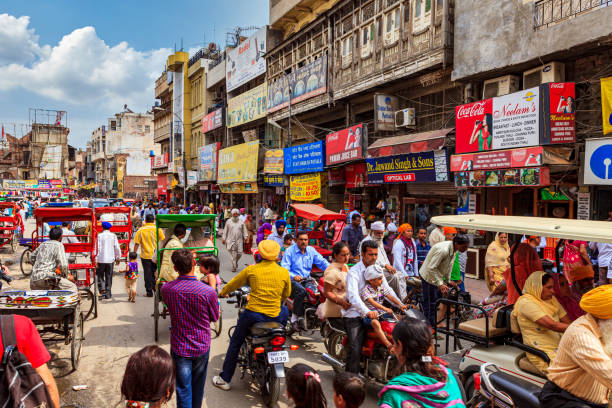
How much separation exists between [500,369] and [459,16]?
11228 mm

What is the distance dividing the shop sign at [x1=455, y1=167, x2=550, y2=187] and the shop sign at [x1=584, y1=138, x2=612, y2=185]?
831 mm

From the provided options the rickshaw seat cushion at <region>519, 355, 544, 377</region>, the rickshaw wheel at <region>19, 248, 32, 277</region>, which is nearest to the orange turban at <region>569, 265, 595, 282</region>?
the rickshaw seat cushion at <region>519, 355, 544, 377</region>

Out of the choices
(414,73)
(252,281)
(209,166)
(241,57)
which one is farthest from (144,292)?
(209,166)

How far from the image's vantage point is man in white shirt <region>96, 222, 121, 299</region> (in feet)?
32.3

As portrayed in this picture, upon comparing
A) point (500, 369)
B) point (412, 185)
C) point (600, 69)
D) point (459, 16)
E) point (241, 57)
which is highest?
point (241, 57)

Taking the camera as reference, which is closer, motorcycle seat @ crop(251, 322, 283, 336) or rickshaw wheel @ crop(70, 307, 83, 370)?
motorcycle seat @ crop(251, 322, 283, 336)

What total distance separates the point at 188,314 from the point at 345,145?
47.7 ft

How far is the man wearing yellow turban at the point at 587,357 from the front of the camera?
9.35 ft

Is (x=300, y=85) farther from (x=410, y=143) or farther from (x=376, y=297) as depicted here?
(x=376, y=297)

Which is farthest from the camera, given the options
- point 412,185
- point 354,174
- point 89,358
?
point 354,174

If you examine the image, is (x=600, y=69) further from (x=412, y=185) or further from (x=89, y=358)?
(x=89, y=358)

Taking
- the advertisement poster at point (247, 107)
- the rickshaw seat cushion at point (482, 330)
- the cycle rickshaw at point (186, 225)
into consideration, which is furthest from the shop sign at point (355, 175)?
the rickshaw seat cushion at point (482, 330)

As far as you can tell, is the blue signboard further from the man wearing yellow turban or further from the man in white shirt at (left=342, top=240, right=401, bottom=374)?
the man wearing yellow turban

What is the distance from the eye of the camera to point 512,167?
11.3 meters
